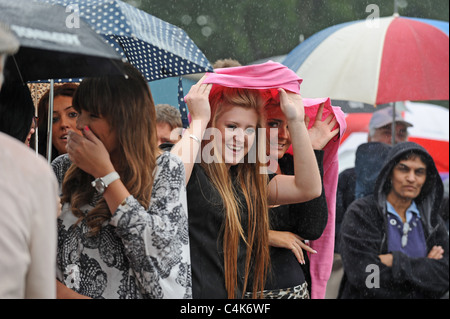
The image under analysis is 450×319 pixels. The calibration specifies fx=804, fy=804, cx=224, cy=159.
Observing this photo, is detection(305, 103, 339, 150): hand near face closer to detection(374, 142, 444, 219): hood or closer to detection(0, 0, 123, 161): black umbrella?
detection(0, 0, 123, 161): black umbrella

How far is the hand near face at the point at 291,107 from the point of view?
3758mm

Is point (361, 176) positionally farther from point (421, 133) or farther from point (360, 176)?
point (421, 133)

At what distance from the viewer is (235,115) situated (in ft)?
12.5

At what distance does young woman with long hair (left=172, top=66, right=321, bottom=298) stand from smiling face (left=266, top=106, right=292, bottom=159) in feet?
0.57

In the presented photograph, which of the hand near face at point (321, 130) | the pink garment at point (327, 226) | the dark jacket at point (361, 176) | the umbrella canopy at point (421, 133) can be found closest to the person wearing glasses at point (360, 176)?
the dark jacket at point (361, 176)

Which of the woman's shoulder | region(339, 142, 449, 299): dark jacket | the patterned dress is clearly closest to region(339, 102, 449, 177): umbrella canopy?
region(339, 142, 449, 299): dark jacket

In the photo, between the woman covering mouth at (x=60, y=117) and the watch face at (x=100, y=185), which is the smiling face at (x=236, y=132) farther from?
the woman covering mouth at (x=60, y=117)

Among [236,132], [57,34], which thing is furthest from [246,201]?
[57,34]

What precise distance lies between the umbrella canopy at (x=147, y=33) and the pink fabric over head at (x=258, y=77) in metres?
0.24

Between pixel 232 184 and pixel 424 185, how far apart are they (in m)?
3.01

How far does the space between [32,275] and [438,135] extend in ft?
32.7

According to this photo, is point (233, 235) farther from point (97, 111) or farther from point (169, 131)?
point (169, 131)

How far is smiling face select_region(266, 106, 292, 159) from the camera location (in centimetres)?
410

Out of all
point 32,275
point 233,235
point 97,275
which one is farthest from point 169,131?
point 32,275
